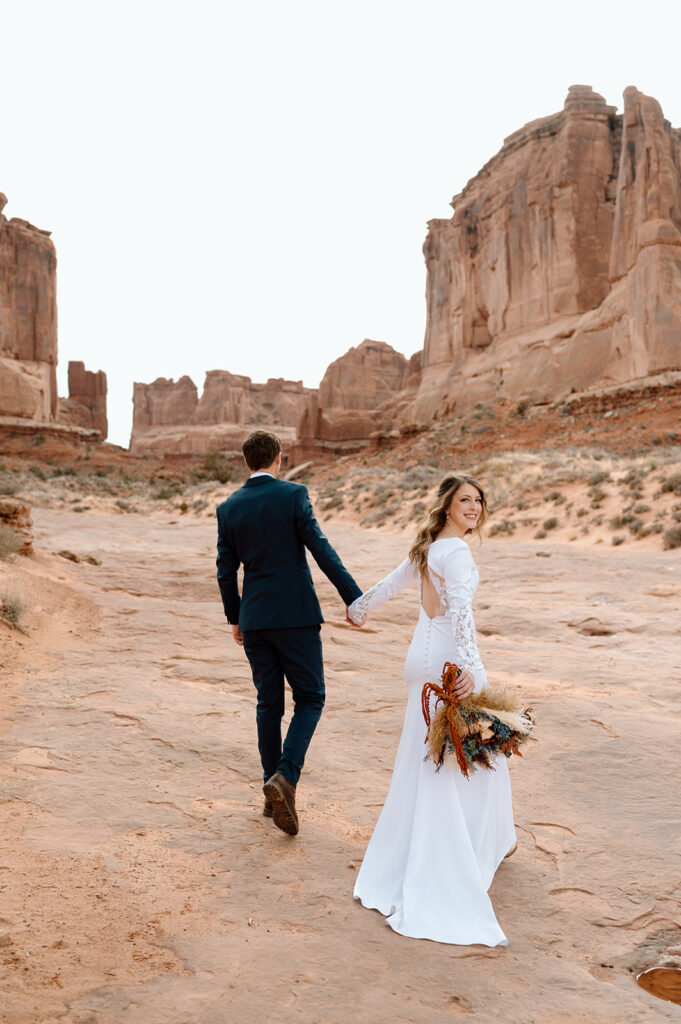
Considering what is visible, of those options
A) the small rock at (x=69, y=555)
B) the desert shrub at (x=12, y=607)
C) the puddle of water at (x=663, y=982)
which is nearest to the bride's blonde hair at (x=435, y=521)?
the puddle of water at (x=663, y=982)

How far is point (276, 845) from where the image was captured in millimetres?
3266

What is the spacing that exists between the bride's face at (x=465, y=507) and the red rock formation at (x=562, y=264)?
30608 millimetres

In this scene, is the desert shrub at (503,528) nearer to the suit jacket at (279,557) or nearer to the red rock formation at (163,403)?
the suit jacket at (279,557)

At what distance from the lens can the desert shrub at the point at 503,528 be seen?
53.8ft

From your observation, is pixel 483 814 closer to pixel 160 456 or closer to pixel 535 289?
pixel 535 289

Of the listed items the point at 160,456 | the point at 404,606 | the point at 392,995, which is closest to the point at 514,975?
the point at 392,995

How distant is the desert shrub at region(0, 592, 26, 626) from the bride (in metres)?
4.73

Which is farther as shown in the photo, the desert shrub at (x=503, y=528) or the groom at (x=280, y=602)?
the desert shrub at (x=503, y=528)

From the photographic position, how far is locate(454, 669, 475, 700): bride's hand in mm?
2941

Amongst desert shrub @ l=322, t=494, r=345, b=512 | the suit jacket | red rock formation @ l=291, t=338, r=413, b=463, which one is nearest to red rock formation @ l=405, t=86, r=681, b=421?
desert shrub @ l=322, t=494, r=345, b=512

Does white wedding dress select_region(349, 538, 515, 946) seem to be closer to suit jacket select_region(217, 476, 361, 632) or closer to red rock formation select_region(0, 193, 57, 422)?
suit jacket select_region(217, 476, 361, 632)

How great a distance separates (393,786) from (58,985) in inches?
55.6

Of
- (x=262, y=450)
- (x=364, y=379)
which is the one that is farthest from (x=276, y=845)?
(x=364, y=379)

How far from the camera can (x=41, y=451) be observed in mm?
46188
